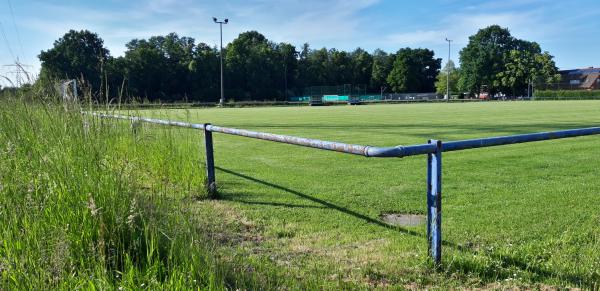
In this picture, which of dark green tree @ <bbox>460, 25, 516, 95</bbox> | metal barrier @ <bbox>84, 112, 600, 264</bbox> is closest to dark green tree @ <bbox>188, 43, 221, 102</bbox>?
dark green tree @ <bbox>460, 25, 516, 95</bbox>

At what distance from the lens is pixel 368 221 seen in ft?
17.4

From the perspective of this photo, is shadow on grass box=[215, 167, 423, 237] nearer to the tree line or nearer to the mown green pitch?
the mown green pitch

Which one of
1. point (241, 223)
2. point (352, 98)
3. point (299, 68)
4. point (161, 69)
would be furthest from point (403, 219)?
point (299, 68)

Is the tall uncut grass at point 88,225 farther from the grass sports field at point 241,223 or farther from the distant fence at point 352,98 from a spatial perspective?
the distant fence at point 352,98

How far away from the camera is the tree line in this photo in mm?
92938

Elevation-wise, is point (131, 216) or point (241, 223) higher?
point (131, 216)

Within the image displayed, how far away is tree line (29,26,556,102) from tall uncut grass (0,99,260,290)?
75111mm

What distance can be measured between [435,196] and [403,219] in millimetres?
1977

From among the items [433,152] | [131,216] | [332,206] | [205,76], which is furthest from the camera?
[205,76]

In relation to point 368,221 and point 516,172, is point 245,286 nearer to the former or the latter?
point 368,221

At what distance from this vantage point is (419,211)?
577 centimetres

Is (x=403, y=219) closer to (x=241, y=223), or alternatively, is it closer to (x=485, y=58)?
(x=241, y=223)

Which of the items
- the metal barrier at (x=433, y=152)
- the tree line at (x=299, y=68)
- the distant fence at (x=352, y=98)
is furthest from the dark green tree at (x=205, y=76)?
the metal barrier at (x=433, y=152)

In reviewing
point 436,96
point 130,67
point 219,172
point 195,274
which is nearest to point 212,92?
point 130,67
